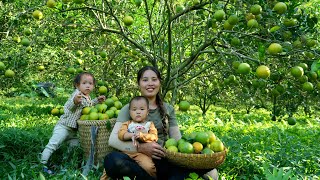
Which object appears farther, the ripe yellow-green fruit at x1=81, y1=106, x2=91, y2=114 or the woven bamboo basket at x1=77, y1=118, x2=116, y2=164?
the ripe yellow-green fruit at x1=81, y1=106, x2=91, y2=114

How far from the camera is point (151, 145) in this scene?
3377mm

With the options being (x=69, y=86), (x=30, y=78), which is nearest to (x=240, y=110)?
(x=69, y=86)

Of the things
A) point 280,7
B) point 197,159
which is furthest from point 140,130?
point 280,7

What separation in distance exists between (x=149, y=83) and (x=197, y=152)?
749mm

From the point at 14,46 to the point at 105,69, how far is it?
1.47 metres

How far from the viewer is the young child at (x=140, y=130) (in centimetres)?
344

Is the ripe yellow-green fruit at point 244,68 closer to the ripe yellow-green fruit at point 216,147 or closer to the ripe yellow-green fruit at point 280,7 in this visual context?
the ripe yellow-green fruit at point 280,7

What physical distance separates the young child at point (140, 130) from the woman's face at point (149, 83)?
0.40 ft

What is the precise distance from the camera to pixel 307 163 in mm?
4074

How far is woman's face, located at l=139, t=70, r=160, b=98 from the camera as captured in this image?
3672 mm

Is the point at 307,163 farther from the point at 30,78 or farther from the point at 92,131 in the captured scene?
the point at 30,78

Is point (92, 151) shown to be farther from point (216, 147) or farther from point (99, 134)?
point (216, 147)

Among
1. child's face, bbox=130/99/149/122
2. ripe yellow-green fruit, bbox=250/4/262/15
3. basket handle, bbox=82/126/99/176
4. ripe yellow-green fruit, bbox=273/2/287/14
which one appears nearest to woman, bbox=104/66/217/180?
child's face, bbox=130/99/149/122

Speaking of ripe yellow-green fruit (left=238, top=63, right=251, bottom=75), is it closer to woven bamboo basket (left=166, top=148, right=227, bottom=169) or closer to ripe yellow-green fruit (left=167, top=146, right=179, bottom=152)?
woven bamboo basket (left=166, top=148, right=227, bottom=169)
